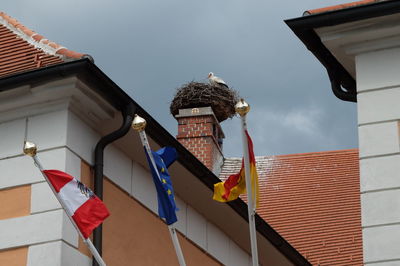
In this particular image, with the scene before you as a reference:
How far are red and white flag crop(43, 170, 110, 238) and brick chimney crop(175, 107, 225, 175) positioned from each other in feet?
36.6

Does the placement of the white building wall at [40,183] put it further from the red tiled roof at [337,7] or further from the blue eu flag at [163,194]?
the red tiled roof at [337,7]

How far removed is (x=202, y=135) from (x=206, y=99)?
44.8 inches

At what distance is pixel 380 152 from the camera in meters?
10.9

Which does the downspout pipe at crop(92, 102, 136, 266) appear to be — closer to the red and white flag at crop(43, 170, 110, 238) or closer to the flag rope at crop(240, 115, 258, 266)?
the red and white flag at crop(43, 170, 110, 238)

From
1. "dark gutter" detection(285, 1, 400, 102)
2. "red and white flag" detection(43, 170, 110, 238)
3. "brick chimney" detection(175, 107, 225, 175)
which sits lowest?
"red and white flag" detection(43, 170, 110, 238)

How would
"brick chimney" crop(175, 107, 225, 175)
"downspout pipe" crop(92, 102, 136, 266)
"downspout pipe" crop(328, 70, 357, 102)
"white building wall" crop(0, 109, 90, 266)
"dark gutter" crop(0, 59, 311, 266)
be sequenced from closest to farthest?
"white building wall" crop(0, 109, 90, 266) < "dark gutter" crop(0, 59, 311, 266) < "downspout pipe" crop(328, 70, 357, 102) < "downspout pipe" crop(92, 102, 136, 266) < "brick chimney" crop(175, 107, 225, 175)

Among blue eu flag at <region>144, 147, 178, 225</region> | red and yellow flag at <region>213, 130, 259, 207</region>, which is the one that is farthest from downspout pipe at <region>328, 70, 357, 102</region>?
blue eu flag at <region>144, 147, 178, 225</region>

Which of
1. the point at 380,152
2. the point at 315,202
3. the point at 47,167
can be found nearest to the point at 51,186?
the point at 47,167

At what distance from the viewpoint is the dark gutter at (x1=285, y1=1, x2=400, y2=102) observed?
11.1 meters

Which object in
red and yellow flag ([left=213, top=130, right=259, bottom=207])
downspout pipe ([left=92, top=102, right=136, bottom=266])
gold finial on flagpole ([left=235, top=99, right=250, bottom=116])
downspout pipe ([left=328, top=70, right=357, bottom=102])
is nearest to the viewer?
gold finial on flagpole ([left=235, top=99, right=250, bottom=116])

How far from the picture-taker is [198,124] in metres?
22.9

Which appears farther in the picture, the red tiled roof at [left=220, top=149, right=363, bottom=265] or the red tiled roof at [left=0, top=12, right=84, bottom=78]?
the red tiled roof at [left=220, top=149, right=363, bottom=265]

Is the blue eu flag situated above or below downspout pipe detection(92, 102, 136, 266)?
below

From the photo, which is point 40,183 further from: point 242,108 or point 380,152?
point 380,152
